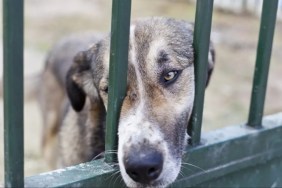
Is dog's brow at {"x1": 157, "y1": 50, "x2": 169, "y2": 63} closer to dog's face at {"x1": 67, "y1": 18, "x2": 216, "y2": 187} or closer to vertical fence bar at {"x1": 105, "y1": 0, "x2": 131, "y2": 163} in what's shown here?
dog's face at {"x1": 67, "y1": 18, "x2": 216, "y2": 187}

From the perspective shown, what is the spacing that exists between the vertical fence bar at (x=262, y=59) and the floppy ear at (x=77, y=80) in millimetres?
999

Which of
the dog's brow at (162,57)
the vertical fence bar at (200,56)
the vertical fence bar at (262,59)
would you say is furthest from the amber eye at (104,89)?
the vertical fence bar at (262,59)

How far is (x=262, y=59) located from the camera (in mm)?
2568

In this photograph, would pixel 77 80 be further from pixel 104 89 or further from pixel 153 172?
pixel 153 172

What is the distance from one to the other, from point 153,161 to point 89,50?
46.3 inches

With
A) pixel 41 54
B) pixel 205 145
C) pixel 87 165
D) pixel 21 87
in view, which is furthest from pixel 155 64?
pixel 41 54

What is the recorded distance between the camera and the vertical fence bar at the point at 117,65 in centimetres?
206

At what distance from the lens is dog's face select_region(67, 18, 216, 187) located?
6.98 ft

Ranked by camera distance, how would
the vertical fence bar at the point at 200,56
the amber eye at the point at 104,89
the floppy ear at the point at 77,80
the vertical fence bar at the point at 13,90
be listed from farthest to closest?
the floppy ear at the point at 77,80
the amber eye at the point at 104,89
the vertical fence bar at the point at 200,56
the vertical fence bar at the point at 13,90

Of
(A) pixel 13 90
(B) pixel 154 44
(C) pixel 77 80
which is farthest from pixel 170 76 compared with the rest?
(A) pixel 13 90

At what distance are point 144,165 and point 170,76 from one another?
0.66m

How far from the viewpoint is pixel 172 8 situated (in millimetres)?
9391

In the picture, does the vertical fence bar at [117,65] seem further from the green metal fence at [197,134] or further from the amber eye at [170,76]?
the amber eye at [170,76]

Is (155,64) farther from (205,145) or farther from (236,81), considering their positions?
(236,81)
